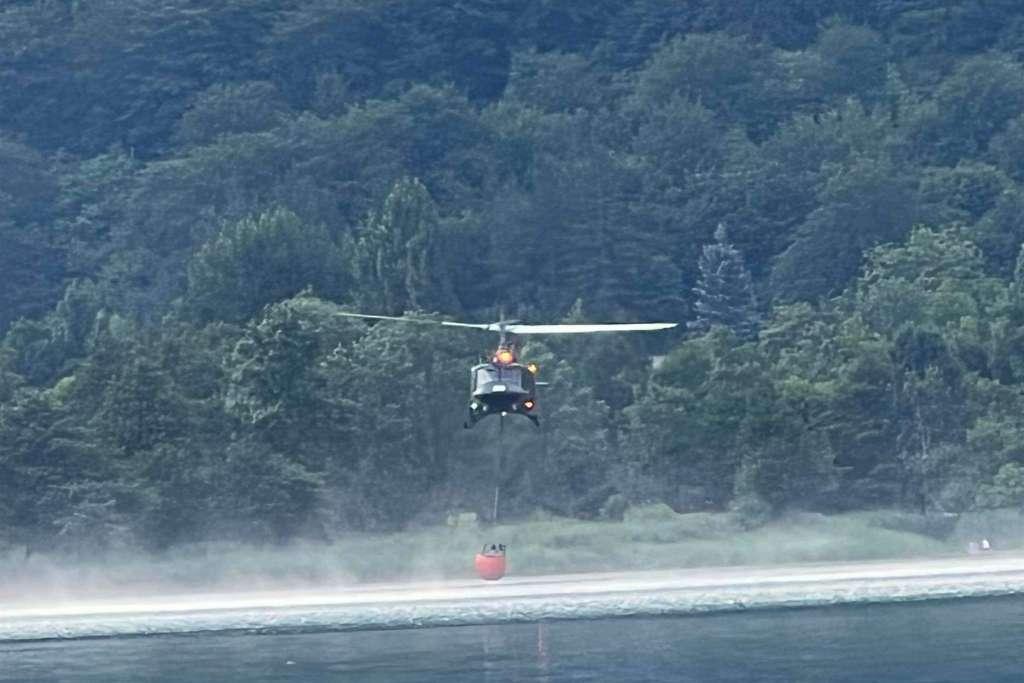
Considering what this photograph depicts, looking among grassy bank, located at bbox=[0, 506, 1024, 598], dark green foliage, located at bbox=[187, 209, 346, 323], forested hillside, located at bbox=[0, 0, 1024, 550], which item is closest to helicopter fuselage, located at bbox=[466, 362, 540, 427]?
grassy bank, located at bbox=[0, 506, 1024, 598]

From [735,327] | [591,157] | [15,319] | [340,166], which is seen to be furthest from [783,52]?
[15,319]

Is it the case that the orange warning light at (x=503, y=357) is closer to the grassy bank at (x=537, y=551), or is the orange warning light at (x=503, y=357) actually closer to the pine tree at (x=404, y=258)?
the grassy bank at (x=537, y=551)

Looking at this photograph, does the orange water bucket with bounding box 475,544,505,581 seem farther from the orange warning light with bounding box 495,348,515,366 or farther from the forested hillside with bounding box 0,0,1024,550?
the orange warning light with bounding box 495,348,515,366

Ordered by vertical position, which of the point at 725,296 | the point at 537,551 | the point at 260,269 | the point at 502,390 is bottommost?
the point at 537,551

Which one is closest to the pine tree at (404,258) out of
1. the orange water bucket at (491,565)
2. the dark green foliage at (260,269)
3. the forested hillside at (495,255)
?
the forested hillside at (495,255)

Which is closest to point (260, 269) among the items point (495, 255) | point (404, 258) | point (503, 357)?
point (404, 258)

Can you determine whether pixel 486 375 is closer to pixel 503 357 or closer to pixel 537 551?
pixel 503 357

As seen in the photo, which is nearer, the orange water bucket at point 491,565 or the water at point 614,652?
the water at point 614,652
